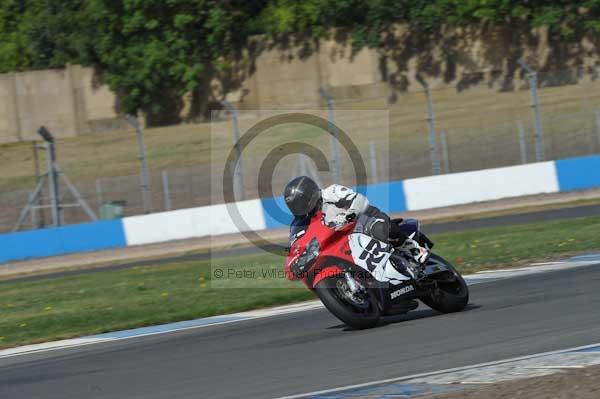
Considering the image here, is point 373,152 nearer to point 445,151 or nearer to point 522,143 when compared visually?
point 445,151

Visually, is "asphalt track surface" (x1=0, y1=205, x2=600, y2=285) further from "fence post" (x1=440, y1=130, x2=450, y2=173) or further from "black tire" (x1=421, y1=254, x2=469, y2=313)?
"black tire" (x1=421, y1=254, x2=469, y2=313)

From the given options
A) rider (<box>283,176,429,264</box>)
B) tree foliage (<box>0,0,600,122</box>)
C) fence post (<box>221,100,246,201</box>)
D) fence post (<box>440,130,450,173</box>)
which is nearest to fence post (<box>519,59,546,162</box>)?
fence post (<box>440,130,450,173</box>)

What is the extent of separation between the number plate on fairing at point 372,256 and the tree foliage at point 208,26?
29.1m

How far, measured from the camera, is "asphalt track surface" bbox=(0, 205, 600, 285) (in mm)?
19719

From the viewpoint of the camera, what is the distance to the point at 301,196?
Result: 28.3ft

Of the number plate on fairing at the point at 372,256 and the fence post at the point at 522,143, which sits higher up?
the fence post at the point at 522,143

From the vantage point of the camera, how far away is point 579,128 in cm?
2719

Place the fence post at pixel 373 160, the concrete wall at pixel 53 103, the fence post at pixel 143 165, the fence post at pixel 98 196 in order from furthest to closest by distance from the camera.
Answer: the concrete wall at pixel 53 103, the fence post at pixel 98 196, the fence post at pixel 373 160, the fence post at pixel 143 165

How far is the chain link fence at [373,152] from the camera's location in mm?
26750

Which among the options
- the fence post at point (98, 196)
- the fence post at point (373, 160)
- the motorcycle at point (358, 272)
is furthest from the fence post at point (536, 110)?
the motorcycle at point (358, 272)

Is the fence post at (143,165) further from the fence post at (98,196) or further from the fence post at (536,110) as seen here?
the fence post at (536,110)

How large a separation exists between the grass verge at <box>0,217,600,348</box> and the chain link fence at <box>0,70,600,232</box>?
7.84 metres

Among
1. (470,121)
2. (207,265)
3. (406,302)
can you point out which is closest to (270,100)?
(470,121)

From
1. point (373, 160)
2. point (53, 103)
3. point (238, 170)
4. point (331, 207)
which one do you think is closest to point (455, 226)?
point (238, 170)
